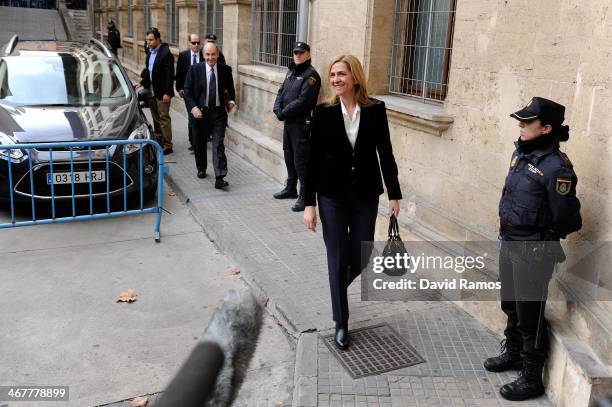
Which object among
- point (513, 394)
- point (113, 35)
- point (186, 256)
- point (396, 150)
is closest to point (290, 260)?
point (186, 256)

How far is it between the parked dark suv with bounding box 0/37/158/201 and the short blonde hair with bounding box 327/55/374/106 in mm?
2970

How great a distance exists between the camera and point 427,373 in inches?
158

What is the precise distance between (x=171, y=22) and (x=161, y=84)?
23.2 ft

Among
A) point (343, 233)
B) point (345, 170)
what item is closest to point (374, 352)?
point (343, 233)

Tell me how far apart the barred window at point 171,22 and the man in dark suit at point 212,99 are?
8.50m

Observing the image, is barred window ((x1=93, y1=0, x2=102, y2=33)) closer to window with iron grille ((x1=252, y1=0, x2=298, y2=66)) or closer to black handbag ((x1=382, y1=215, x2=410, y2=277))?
window with iron grille ((x1=252, y1=0, x2=298, y2=66))

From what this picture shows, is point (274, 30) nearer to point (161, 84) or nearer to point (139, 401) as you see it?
point (161, 84)

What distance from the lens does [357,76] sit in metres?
4.02

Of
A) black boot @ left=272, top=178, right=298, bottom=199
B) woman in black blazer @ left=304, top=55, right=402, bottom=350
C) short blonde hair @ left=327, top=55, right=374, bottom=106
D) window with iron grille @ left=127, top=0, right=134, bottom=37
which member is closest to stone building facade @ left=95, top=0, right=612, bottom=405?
black boot @ left=272, top=178, right=298, bottom=199

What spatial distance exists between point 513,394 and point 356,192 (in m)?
1.57

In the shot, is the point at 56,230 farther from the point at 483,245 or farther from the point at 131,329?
the point at 483,245

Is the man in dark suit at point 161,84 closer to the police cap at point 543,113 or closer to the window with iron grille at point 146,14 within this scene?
the police cap at point 543,113

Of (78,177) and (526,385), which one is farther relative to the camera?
(78,177)

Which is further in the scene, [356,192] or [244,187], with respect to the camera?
[244,187]
